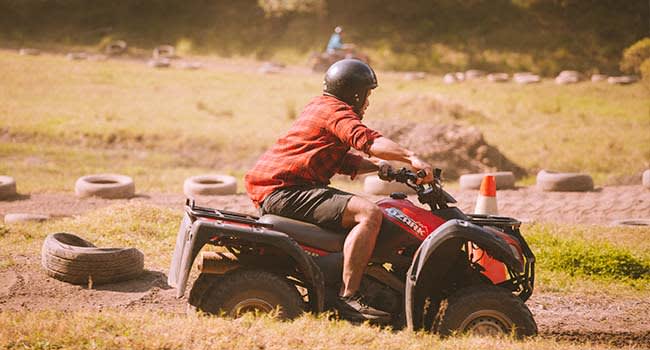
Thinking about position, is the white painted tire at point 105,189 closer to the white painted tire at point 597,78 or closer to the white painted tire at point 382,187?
the white painted tire at point 382,187

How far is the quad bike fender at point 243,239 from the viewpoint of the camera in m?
5.03

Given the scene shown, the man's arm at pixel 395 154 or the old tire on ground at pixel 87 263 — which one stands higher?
the man's arm at pixel 395 154

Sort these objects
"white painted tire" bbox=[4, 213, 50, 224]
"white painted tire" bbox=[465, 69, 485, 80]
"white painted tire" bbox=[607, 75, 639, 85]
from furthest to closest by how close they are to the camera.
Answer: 1. "white painted tire" bbox=[465, 69, 485, 80]
2. "white painted tire" bbox=[607, 75, 639, 85]
3. "white painted tire" bbox=[4, 213, 50, 224]

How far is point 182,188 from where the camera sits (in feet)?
43.1

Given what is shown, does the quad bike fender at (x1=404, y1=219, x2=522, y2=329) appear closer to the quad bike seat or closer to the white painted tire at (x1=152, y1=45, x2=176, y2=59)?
the quad bike seat

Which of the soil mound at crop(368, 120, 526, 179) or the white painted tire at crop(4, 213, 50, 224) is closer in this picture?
the white painted tire at crop(4, 213, 50, 224)

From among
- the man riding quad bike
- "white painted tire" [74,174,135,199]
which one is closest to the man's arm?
the man riding quad bike

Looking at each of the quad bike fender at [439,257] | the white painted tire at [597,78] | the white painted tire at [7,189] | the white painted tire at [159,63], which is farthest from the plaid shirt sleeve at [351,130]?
the white painted tire at [159,63]

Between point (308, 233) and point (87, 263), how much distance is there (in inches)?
94.6

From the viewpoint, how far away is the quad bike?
16.6ft

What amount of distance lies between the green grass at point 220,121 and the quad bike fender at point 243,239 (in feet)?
26.7

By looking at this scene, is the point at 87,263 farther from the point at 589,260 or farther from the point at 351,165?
the point at 589,260

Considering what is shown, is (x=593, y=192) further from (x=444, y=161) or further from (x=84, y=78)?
(x=84, y=78)

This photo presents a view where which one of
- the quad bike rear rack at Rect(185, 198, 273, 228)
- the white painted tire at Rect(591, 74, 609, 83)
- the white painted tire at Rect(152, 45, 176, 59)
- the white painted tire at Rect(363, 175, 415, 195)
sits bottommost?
the quad bike rear rack at Rect(185, 198, 273, 228)
